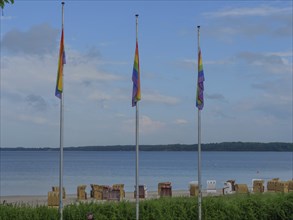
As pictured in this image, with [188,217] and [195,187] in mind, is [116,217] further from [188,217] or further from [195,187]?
[195,187]

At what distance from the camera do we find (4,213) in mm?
16453

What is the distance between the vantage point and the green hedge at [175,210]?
661 inches

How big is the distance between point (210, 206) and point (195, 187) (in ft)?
51.6

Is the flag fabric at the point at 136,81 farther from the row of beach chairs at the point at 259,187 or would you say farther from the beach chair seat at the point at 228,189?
the beach chair seat at the point at 228,189

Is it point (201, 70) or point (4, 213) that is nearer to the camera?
point (4, 213)

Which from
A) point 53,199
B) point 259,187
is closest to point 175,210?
point 53,199

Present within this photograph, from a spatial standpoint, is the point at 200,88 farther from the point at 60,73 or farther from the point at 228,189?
the point at 228,189

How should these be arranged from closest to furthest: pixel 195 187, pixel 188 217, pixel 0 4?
pixel 0 4 → pixel 188 217 → pixel 195 187

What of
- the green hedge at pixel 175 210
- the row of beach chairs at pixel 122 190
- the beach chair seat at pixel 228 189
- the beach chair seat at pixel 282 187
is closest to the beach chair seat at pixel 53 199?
the row of beach chairs at pixel 122 190

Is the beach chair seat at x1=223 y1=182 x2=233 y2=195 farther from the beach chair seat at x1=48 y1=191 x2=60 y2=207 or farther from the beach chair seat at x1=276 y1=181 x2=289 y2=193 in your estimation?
the beach chair seat at x1=48 y1=191 x2=60 y2=207

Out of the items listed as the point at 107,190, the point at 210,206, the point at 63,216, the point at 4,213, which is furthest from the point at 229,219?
the point at 107,190

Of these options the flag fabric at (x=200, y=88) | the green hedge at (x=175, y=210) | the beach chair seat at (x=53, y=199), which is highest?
the flag fabric at (x=200, y=88)

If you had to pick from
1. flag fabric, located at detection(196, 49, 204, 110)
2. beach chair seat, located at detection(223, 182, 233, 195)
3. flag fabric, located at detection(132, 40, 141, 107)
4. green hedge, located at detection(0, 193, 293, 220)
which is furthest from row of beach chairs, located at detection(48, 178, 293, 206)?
flag fabric, located at detection(132, 40, 141, 107)

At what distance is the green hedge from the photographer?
1678 centimetres
